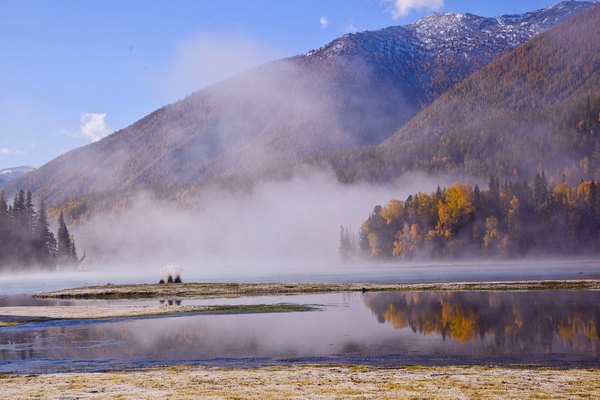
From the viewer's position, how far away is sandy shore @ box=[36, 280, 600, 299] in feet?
290

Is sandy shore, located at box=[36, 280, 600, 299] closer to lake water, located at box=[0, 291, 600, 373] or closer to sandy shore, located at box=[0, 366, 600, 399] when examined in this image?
lake water, located at box=[0, 291, 600, 373]

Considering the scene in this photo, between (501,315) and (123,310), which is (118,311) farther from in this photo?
(501,315)

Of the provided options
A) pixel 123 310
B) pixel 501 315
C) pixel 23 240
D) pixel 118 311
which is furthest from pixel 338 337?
pixel 23 240

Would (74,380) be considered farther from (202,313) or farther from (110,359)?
(202,313)

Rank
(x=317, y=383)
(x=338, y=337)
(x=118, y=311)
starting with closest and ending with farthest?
1. (x=317, y=383)
2. (x=338, y=337)
3. (x=118, y=311)

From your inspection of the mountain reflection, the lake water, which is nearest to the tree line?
the mountain reflection

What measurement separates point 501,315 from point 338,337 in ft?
57.8

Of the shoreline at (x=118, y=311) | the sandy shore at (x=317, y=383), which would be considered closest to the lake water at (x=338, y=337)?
the shoreline at (x=118, y=311)

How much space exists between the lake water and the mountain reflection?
82mm

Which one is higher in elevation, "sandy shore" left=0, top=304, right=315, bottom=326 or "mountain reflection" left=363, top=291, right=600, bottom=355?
"sandy shore" left=0, top=304, right=315, bottom=326

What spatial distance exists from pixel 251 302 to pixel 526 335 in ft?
131

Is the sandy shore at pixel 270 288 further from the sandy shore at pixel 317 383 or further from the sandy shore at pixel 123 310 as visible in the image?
the sandy shore at pixel 317 383

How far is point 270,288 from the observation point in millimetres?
100938

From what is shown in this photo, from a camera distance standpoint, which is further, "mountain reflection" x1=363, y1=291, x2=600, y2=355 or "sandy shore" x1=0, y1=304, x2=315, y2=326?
"sandy shore" x1=0, y1=304, x2=315, y2=326
